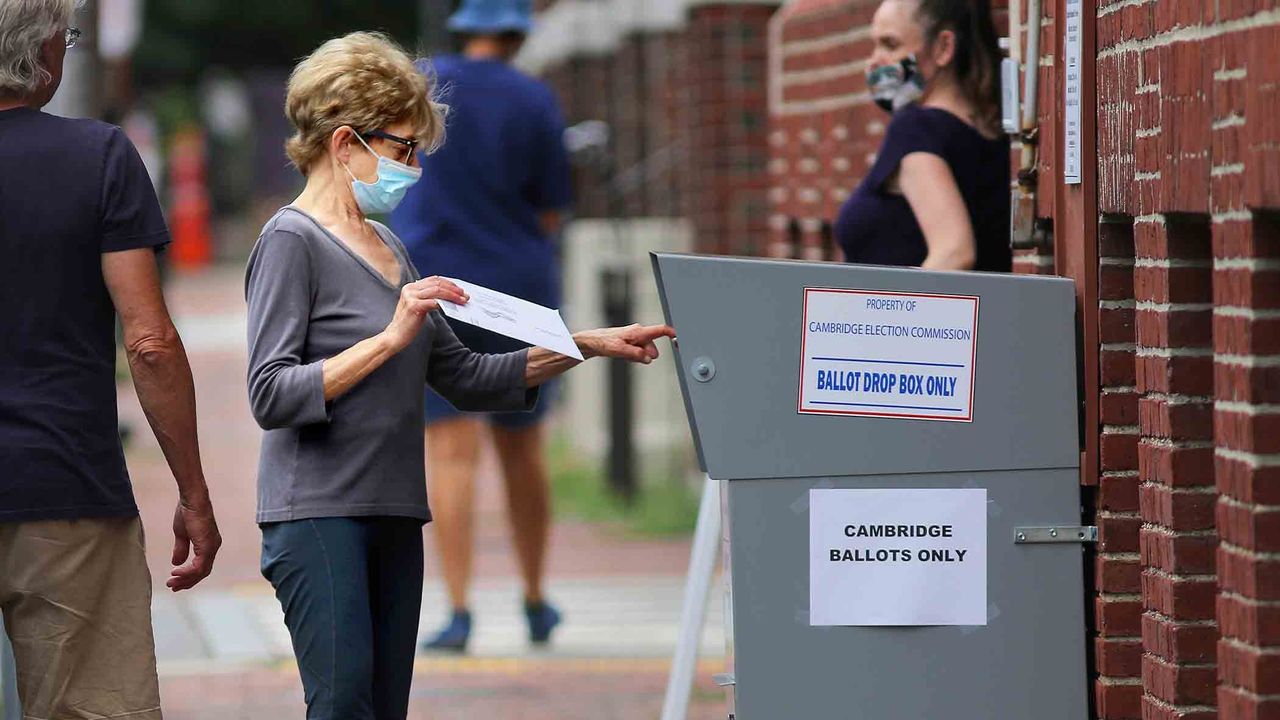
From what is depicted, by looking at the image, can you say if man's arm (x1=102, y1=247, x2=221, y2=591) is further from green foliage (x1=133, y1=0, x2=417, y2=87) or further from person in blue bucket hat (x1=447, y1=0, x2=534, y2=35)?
green foliage (x1=133, y1=0, x2=417, y2=87)

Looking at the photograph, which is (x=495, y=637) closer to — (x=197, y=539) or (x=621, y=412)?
(x=197, y=539)

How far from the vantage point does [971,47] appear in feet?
18.0

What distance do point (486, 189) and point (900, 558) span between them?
3665 millimetres

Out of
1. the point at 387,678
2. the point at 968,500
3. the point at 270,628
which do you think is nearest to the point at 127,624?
the point at 387,678

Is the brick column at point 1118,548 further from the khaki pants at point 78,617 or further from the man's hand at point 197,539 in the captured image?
the khaki pants at point 78,617

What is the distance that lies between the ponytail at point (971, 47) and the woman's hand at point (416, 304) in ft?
6.05

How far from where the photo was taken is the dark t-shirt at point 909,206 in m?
5.29

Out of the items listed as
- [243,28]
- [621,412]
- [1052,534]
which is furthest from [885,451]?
[243,28]

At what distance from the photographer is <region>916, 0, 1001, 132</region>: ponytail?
5.46 metres

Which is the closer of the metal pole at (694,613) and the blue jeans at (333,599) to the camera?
the blue jeans at (333,599)

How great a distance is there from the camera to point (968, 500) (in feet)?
13.6

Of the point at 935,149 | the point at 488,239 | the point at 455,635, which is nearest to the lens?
the point at 935,149

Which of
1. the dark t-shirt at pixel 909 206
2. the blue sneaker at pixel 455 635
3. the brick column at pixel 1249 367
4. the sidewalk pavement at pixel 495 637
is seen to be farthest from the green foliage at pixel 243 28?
the brick column at pixel 1249 367

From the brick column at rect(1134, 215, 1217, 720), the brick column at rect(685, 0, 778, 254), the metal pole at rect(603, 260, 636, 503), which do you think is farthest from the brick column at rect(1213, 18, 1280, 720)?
the metal pole at rect(603, 260, 636, 503)
